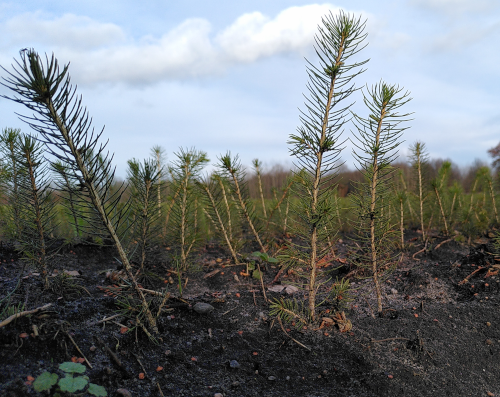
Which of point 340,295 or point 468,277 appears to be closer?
point 340,295

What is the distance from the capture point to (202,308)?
2.99 m

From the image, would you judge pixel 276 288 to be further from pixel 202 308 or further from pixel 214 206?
pixel 214 206

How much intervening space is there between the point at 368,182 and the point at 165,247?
286 cm

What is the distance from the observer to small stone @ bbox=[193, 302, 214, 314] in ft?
9.78

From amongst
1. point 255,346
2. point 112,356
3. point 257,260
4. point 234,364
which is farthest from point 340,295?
point 112,356

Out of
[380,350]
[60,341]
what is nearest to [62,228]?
[60,341]

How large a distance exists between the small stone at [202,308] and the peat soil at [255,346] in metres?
0.03

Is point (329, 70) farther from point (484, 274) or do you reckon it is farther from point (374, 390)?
point (484, 274)

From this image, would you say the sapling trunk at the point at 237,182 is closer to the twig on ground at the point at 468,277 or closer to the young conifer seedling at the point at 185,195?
the young conifer seedling at the point at 185,195

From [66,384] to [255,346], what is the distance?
1251mm

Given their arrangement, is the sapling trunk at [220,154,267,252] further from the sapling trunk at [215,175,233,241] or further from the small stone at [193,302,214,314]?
the small stone at [193,302,214,314]

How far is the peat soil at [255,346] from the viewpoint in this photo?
2229 mm

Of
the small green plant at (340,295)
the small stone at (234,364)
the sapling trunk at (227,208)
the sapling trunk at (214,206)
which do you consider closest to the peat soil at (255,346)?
the small stone at (234,364)

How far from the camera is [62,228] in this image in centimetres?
540
